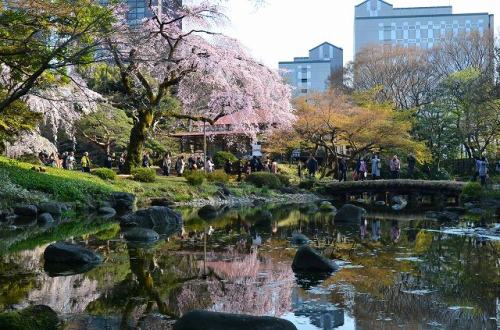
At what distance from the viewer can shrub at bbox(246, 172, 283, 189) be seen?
2956 cm

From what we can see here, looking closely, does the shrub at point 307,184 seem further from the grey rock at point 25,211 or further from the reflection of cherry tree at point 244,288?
the reflection of cherry tree at point 244,288

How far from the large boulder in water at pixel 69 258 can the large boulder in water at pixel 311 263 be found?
3.23 m

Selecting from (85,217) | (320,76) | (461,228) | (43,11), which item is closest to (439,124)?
(461,228)

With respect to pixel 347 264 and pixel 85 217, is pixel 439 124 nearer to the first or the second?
pixel 85 217

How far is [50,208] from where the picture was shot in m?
17.7

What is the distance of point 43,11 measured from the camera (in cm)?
1027

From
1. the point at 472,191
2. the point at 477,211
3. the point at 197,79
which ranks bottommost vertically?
the point at 477,211

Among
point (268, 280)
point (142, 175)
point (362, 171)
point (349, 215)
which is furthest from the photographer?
point (362, 171)

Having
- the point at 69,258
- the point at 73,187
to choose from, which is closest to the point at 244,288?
the point at 69,258

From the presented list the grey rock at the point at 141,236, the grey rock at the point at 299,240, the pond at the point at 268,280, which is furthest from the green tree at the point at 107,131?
the grey rock at the point at 299,240

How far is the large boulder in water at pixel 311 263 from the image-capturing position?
347 inches

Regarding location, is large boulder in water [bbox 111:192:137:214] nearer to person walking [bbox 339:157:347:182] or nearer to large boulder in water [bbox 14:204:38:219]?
→ large boulder in water [bbox 14:204:38:219]

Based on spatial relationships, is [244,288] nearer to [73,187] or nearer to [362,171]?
[73,187]

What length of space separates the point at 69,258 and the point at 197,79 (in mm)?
17695
